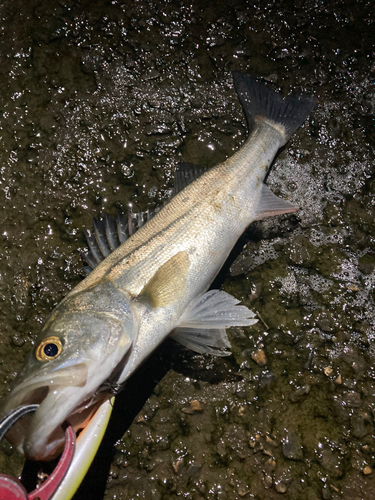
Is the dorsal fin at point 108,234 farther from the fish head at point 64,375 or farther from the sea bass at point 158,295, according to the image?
the fish head at point 64,375

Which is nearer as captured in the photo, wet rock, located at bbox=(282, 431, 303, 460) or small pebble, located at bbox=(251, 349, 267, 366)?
wet rock, located at bbox=(282, 431, 303, 460)

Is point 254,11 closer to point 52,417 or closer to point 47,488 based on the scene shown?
point 52,417

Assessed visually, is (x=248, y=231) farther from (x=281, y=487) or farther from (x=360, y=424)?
(x=281, y=487)

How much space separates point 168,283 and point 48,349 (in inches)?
35.0

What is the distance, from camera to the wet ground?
2.86 meters

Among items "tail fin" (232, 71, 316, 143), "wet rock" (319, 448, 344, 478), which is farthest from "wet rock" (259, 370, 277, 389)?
"tail fin" (232, 71, 316, 143)

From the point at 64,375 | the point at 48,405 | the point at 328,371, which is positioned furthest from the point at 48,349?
the point at 328,371

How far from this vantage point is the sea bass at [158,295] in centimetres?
216

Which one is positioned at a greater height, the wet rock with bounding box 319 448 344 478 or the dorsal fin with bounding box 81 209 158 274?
the dorsal fin with bounding box 81 209 158 274

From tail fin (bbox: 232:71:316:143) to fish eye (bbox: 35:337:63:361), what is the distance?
2.54 meters

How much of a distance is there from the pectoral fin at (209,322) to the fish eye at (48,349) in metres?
0.83

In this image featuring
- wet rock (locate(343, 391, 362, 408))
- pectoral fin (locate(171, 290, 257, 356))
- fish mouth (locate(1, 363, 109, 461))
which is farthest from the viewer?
wet rock (locate(343, 391, 362, 408))

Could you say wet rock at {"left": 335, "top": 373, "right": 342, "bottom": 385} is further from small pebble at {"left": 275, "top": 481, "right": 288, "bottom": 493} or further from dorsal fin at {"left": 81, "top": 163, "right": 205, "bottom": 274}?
dorsal fin at {"left": 81, "top": 163, "right": 205, "bottom": 274}

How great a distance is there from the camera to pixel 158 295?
2551 mm
